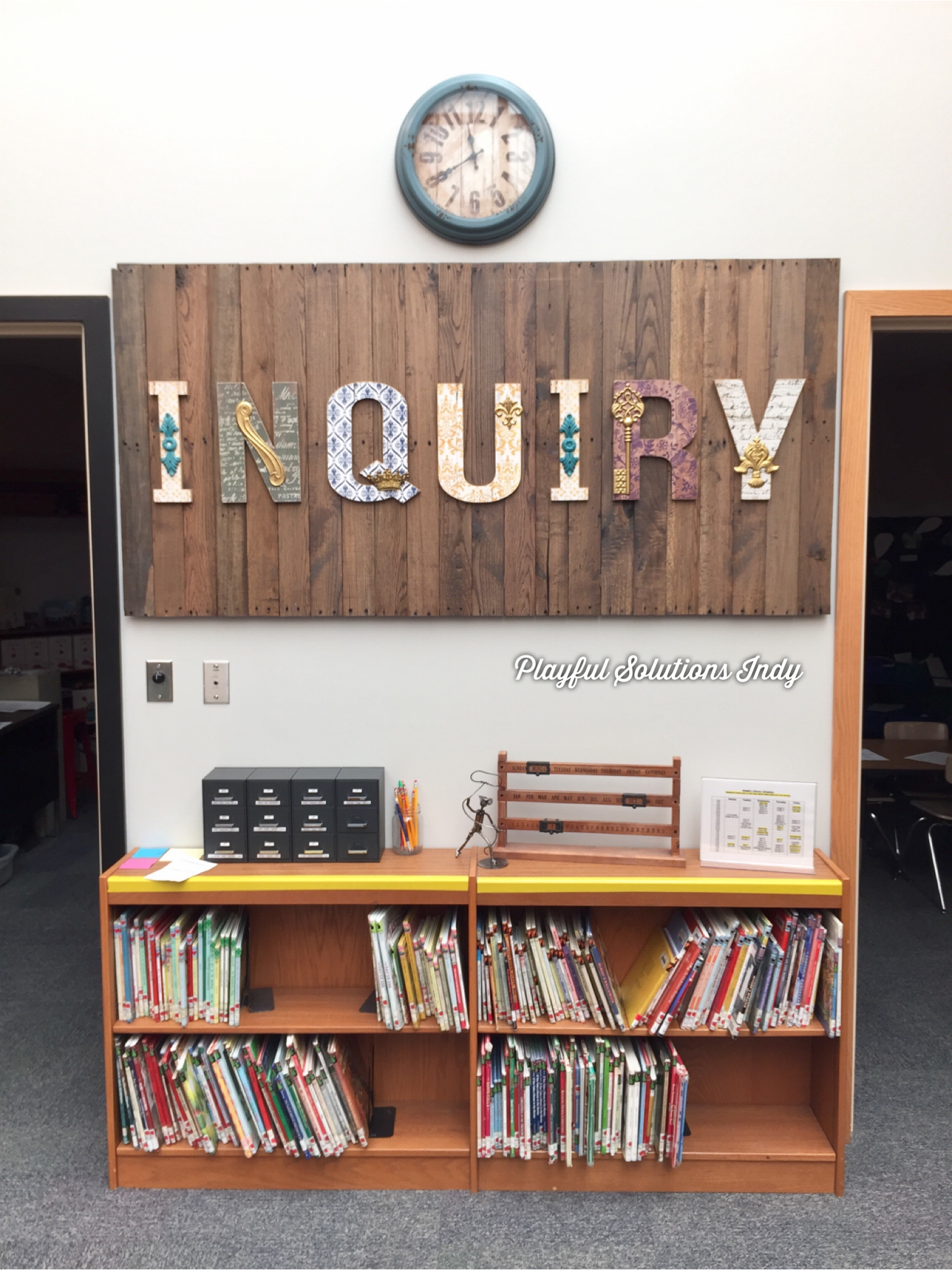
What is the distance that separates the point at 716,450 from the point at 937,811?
2751 millimetres

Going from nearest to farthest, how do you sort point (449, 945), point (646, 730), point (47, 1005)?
1. point (449, 945)
2. point (646, 730)
3. point (47, 1005)

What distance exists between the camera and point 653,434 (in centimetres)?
212

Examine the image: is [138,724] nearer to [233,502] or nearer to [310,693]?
[310,693]

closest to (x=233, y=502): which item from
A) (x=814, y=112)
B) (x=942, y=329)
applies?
(x=814, y=112)

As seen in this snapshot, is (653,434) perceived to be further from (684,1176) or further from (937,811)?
(937,811)

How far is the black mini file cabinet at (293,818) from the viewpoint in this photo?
2.06 metres

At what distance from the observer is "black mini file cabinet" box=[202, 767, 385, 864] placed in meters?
2.06

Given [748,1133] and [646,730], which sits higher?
[646,730]

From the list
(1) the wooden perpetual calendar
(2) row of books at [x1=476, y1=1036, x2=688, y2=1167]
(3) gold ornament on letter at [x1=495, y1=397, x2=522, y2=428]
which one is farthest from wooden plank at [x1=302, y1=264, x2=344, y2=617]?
(2) row of books at [x1=476, y1=1036, x2=688, y2=1167]

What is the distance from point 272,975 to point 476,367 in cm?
197

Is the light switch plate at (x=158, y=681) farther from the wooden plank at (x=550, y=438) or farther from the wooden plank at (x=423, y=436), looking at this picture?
the wooden plank at (x=550, y=438)

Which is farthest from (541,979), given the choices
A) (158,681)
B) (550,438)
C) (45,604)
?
(45,604)

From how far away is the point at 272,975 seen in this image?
2.25 m

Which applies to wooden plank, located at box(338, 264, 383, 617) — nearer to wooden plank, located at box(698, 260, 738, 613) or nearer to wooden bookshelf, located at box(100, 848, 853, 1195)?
wooden bookshelf, located at box(100, 848, 853, 1195)
